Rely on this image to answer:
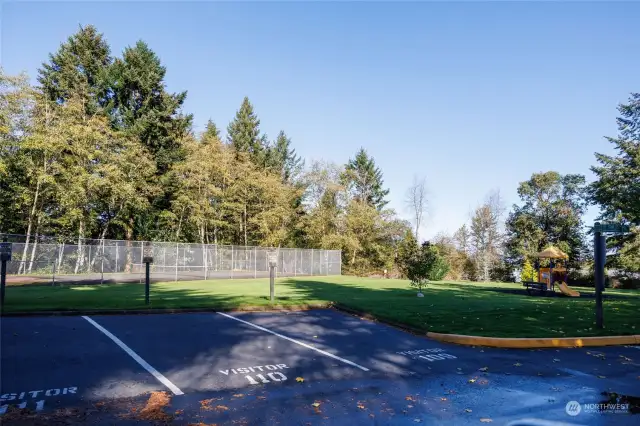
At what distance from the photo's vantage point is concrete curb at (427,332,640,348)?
25.4 ft

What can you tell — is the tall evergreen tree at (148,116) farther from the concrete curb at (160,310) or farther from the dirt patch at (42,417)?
the dirt patch at (42,417)

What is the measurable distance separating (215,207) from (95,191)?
10.3 meters

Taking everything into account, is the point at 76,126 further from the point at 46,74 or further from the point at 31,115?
the point at 46,74

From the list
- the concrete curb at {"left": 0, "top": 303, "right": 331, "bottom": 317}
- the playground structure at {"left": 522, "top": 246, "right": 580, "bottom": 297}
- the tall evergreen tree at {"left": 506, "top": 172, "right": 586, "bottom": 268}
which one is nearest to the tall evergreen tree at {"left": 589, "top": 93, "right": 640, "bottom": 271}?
the tall evergreen tree at {"left": 506, "top": 172, "right": 586, "bottom": 268}

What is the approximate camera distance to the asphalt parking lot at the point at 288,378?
4.23m

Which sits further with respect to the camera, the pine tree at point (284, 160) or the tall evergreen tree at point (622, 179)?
the pine tree at point (284, 160)

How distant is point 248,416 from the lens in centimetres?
414

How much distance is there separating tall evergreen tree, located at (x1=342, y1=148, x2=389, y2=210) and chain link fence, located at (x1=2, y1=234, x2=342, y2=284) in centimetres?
1945

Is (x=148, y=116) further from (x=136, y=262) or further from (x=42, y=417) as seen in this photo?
(x=42, y=417)

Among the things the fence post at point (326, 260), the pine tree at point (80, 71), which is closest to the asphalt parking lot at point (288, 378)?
the fence post at point (326, 260)

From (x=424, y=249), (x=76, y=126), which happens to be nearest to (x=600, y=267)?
(x=424, y=249)
